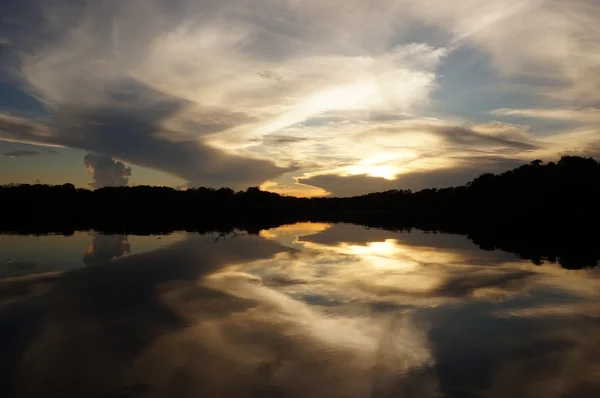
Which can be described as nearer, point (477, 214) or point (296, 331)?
point (296, 331)

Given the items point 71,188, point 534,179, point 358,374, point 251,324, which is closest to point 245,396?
point 358,374

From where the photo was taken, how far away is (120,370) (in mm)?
12656

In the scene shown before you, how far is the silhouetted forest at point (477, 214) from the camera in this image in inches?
2243

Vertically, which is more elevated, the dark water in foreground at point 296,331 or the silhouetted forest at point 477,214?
A: the silhouetted forest at point 477,214

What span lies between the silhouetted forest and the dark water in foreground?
1769 centimetres

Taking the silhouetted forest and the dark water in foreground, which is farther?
the silhouetted forest

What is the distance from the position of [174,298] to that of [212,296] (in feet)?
6.17

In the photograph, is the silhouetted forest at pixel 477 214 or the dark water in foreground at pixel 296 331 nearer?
the dark water in foreground at pixel 296 331

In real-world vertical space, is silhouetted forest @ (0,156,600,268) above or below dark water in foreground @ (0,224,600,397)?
above

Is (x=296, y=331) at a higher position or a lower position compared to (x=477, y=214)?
lower

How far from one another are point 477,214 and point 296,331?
139 meters

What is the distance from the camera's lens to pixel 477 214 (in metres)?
143

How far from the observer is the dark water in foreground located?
11.9m

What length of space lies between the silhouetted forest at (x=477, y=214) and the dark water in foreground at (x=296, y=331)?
58.0 ft
